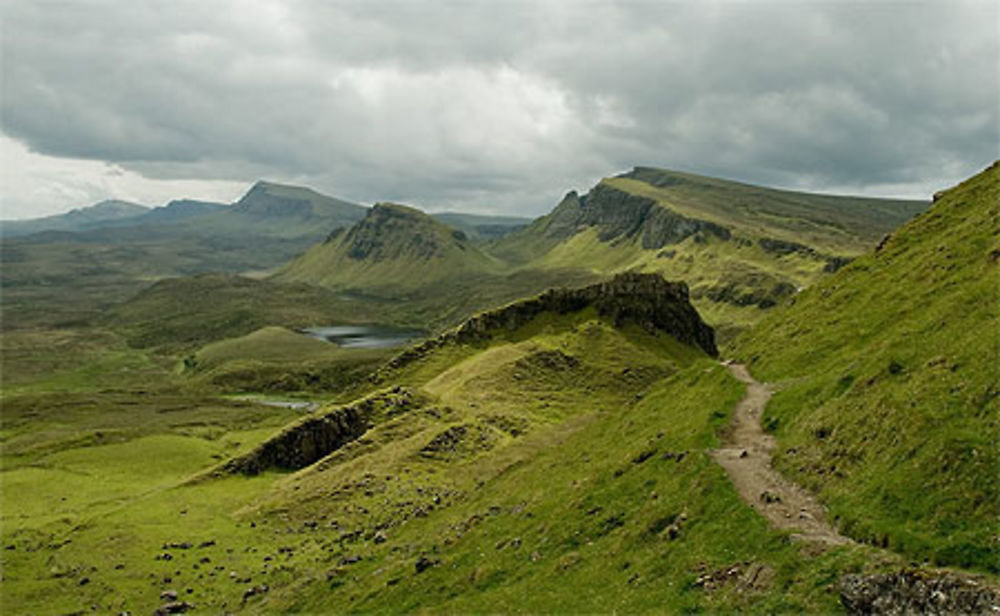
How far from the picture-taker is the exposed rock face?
20422 mm

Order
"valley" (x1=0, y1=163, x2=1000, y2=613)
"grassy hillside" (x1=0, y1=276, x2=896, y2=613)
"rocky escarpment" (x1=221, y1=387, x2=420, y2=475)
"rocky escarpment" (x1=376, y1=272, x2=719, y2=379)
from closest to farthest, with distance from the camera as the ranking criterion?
"valley" (x1=0, y1=163, x2=1000, y2=613)
"grassy hillside" (x1=0, y1=276, x2=896, y2=613)
"rocky escarpment" (x1=221, y1=387, x2=420, y2=475)
"rocky escarpment" (x1=376, y1=272, x2=719, y2=379)

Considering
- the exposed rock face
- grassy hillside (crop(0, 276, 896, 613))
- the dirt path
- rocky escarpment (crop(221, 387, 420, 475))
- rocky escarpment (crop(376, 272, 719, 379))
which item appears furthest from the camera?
rocky escarpment (crop(376, 272, 719, 379))

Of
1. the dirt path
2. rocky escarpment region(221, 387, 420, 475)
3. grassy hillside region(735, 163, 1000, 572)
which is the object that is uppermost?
grassy hillside region(735, 163, 1000, 572)

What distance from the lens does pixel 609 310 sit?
5389 inches

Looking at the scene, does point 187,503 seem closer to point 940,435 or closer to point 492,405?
point 492,405

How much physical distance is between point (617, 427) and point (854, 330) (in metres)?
23.8

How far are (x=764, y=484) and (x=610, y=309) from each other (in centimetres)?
10245

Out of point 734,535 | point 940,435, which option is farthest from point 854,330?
point 734,535

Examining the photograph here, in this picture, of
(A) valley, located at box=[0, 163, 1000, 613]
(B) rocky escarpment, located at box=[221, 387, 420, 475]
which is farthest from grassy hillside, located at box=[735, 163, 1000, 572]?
(B) rocky escarpment, located at box=[221, 387, 420, 475]

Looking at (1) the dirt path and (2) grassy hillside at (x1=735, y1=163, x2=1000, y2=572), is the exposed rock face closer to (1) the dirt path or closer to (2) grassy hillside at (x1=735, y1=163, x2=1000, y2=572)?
(2) grassy hillside at (x1=735, y1=163, x2=1000, y2=572)

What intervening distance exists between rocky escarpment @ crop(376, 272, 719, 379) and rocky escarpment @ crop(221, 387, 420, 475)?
30.5m

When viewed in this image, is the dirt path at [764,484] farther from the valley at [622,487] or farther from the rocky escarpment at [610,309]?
the rocky escarpment at [610,309]

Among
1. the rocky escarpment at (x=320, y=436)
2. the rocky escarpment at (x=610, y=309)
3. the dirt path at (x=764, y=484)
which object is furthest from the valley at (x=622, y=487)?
the rocky escarpment at (x=610, y=309)

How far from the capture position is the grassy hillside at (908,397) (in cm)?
2584
